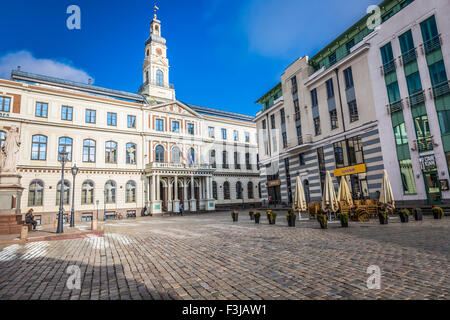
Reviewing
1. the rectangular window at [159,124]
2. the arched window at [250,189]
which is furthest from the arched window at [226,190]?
the rectangular window at [159,124]

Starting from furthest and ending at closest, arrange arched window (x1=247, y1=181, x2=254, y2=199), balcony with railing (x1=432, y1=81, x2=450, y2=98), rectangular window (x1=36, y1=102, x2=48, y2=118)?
arched window (x1=247, y1=181, x2=254, y2=199)
rectangular window (x1=36, y1=102, x2=48, y2=118)
balcony with railing (x1=432, y1=81, x2=450, y2=98)

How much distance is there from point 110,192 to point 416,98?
112 feet

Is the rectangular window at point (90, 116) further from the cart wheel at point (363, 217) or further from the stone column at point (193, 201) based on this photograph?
the cart wheel at point (363, 217)

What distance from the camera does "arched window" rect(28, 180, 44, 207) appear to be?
27.9m

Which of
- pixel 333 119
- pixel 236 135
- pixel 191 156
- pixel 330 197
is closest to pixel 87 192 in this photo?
pixel 191 156

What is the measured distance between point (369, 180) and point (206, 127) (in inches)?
1162

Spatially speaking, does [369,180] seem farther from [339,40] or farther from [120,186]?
[120,186]

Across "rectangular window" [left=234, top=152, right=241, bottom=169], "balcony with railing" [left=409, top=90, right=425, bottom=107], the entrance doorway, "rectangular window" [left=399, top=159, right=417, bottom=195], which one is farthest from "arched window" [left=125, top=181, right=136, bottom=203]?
"balcony with railing" [left=409, top=90, right=425, bottom=107]

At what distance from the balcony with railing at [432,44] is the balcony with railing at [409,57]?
26.6 inches

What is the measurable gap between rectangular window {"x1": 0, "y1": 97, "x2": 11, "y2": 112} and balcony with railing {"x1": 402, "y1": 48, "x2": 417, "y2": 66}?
39.8 m

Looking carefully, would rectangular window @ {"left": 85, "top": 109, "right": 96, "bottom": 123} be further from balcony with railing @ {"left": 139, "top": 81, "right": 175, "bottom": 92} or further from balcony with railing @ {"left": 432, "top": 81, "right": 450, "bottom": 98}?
balcony with railing @ {"left": 432, "top": 81, "right": 450, "bottom": 98}

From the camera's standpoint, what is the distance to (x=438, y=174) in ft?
54.4

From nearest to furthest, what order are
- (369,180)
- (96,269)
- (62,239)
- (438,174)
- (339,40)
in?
(96,269) → (62,239) → (438,174) → (369,180) → (339,40)
